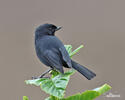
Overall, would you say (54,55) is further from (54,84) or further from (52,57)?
→ (54,84)

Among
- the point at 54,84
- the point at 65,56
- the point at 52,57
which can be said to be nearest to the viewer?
the point at 54,84

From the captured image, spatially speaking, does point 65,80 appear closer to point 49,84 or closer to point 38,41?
point 49,84

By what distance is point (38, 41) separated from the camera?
2.33m

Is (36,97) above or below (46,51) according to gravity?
below

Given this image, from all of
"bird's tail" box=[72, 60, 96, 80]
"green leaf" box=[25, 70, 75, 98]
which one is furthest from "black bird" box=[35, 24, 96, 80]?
"green leaf" box=[25, 70, 75, 98]

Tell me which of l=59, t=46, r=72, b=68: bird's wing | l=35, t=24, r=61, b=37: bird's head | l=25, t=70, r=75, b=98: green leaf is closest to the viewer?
l=25, t=70, r=75, b=98: green leaf

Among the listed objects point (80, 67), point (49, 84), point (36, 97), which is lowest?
point (36, 97)

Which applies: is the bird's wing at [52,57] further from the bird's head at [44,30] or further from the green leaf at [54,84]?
the green leaf at [54,84]

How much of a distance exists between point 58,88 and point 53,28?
3.66ft

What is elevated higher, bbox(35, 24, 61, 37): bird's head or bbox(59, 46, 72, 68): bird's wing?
bbox(35, 24, 61, 37): bird's head

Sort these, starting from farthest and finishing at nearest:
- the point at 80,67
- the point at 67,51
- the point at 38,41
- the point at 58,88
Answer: the point at 38,41 < the point at 80,67 < the point at 67,51 < the point at 58,88

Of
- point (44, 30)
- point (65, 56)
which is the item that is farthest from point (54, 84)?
point (44, 30)

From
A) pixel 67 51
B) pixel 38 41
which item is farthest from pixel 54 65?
pixel 38 41

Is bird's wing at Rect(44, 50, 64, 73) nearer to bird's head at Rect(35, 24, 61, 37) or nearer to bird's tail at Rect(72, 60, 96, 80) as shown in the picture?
bird's tail at Rect(72, 60, 96, 80)
